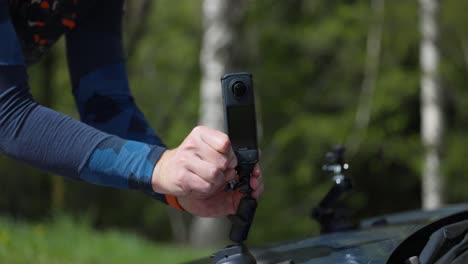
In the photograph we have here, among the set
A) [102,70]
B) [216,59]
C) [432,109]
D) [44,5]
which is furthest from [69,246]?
[432,109]

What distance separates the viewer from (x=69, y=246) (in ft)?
17.4

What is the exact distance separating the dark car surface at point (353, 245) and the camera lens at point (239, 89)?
33 centimetres

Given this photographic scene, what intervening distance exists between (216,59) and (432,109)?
5.11 meters

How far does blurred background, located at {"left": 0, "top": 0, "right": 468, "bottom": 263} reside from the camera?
13.6 meters

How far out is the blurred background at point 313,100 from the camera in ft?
44.5

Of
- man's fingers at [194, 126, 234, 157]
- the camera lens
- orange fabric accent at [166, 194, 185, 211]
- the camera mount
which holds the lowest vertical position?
the camera mount

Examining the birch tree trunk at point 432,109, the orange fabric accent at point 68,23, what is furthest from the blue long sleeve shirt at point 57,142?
the birch tree trunk at point 432,109

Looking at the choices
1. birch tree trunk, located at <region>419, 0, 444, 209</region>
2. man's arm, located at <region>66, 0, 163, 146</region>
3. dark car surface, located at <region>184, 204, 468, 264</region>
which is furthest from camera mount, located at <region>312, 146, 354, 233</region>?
birch tree trunk, located at <region>419, 0, 444, 209</region>

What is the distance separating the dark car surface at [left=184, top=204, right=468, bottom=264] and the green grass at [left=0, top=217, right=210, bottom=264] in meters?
2.24

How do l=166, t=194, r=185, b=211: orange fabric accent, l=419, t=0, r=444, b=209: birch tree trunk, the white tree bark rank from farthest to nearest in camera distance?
the white tree bark → l=419, t=0, r=444, b=209: birch tree trunk → l=166, t=194, r=185, b=211: orange fabric accent

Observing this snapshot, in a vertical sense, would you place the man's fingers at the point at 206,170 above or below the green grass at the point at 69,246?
above

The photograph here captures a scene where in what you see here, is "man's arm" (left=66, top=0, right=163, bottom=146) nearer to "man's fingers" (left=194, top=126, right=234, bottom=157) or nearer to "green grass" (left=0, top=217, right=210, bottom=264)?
"man's fingers" (left=194, top=126, right=234, bottom=157)

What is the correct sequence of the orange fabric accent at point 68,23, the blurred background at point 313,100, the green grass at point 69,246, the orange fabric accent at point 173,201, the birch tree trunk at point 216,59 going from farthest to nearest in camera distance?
1. the blurred background at point 313,100
2. the birch tree trunk at point 216,59
3. the green grass at point 69,246
4. the orange fabric accent at point 68,23
5. the orange fabric accent at point 173,201

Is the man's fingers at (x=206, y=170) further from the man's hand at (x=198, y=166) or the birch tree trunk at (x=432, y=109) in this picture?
the birch tree trunk at (x=432, y=109)
